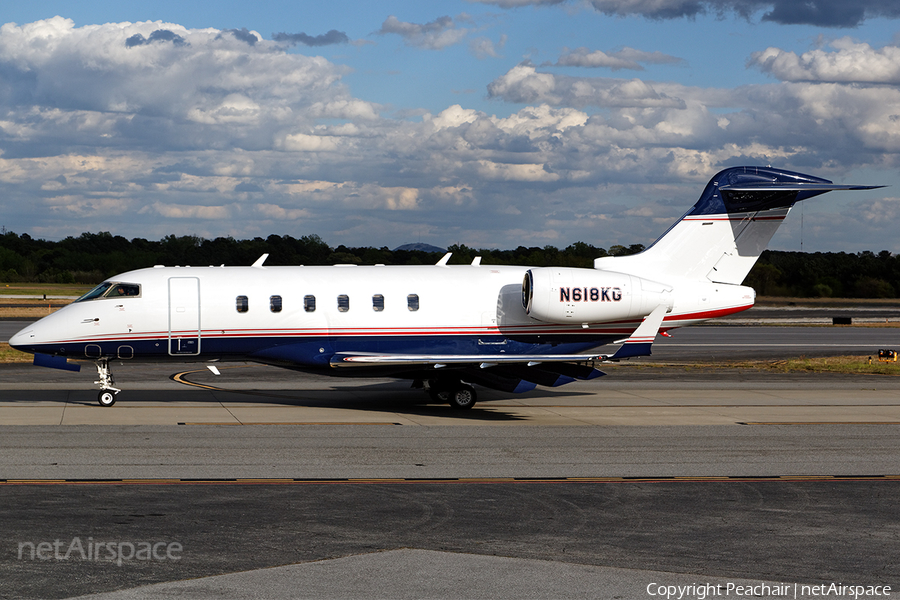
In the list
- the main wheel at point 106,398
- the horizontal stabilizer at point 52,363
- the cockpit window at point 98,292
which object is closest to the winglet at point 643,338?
the main wheel at point 106,398

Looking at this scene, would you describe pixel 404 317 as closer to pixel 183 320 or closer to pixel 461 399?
pixel 461 399

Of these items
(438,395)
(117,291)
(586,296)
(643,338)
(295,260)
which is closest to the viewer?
(643,338)

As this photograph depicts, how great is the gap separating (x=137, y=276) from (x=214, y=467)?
892 centimetres

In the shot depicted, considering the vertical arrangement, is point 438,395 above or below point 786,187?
below

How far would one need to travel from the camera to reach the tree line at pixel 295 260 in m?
92.4

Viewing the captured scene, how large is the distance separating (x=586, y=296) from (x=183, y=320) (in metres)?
10.1

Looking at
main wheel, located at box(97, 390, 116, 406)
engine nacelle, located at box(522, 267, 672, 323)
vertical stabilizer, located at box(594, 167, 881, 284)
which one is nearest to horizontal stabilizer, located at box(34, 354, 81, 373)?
main wheel, located at box(97, 390, 116, 406)

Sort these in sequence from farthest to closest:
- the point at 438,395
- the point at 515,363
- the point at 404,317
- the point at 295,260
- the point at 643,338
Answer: the point at 295,260 → the point at 438,395 → the point at 404,317 → the point at 643,338 → the point at 515,363

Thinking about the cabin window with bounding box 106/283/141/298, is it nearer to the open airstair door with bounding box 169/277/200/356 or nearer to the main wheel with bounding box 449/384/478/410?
the open airstair door with bounding box 169/277/200/356

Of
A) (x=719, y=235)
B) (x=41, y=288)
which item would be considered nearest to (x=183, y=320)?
(x=719, y=235)

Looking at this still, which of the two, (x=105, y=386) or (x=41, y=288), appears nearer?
(x=105, y=386)

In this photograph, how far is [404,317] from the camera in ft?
73.0

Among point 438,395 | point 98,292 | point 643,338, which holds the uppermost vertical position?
point 98,292

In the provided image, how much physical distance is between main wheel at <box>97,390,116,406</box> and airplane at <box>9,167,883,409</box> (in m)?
0.03
